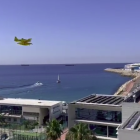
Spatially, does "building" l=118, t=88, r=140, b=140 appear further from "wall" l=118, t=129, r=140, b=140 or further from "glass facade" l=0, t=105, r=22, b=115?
"glass facade" l=0, t=105, r=22, b=115

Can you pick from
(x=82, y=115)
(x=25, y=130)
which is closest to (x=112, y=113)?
(x=82, y=115)

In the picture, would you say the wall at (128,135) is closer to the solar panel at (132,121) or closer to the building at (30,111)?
the solar panel at (132,121)

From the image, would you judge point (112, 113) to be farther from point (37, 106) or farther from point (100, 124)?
point (37, 106)

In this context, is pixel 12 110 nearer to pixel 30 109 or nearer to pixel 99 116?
pixel 30 109

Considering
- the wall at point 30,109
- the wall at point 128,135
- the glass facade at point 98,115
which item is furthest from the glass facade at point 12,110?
the wall at point 128,135

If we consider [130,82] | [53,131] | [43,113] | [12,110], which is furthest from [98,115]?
[130,82]

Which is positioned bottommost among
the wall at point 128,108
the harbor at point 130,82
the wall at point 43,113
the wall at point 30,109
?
the wall at point 43,113
